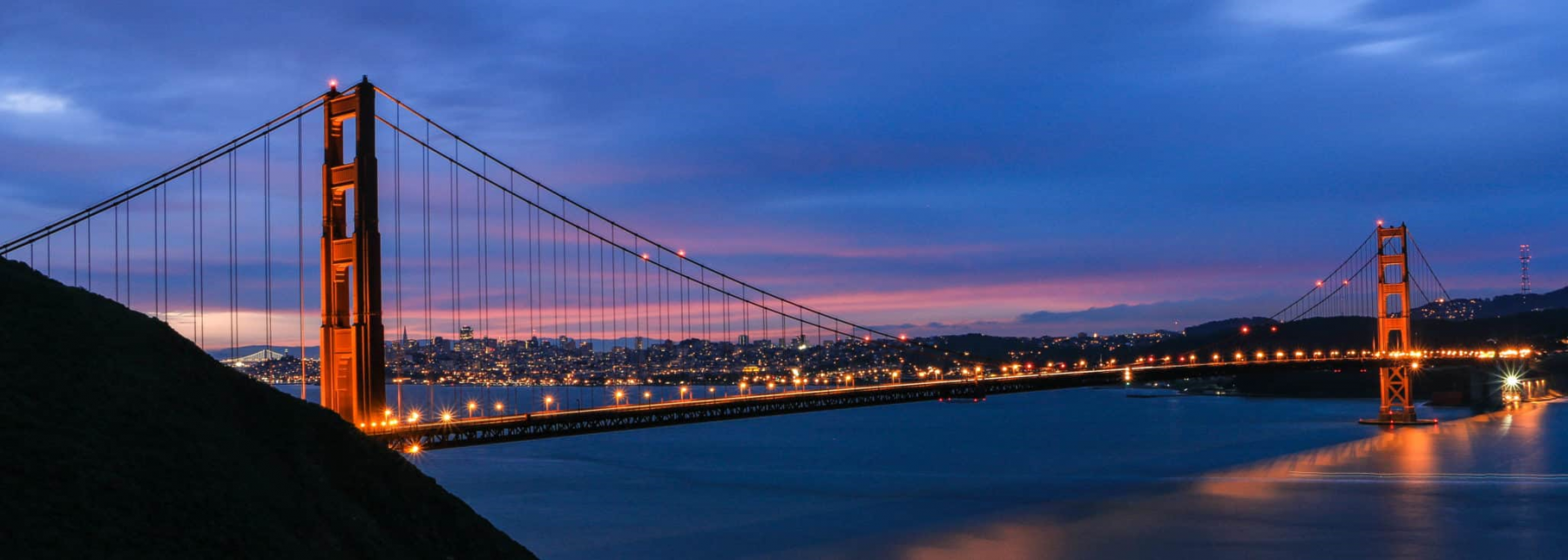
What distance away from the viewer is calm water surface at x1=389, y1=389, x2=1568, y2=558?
36.3m

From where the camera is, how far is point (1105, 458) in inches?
2675

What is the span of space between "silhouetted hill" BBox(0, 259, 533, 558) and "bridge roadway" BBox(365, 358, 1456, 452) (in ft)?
17.1

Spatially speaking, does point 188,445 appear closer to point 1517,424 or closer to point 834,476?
point 834,476

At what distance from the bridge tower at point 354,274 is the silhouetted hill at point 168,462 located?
4614mm

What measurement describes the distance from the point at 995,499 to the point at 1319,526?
13.3 metres

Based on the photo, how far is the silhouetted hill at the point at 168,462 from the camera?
11609mm

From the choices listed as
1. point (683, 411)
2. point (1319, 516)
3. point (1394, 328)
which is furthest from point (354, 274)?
point (1394, 328)

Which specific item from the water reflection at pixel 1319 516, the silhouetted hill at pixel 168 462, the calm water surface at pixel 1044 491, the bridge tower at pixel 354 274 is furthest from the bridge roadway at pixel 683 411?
the water reflection at pixel 1319 516

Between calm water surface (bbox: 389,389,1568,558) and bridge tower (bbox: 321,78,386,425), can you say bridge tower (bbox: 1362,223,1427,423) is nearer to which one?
calm water surface (bbox: 389,389,1568,558)

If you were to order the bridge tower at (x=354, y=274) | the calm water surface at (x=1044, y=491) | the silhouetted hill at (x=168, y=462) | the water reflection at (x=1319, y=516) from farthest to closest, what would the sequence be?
the calm water surface at (x=1044, y=491)
the water reflection at (x=1319, y=516)
the bridge tower at (x=354, y=274)
the silhouetted hill at (x=168, y=462)

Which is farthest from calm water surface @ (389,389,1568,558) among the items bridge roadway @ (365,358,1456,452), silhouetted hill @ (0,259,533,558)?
silhouetted hill @ (0,259,533,558)

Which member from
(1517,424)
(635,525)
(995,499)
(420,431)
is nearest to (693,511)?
(635,525)

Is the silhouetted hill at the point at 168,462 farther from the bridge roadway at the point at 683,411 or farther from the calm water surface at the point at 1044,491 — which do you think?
the calm water surface at the point at 1044,491

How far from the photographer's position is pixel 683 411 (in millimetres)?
31312
